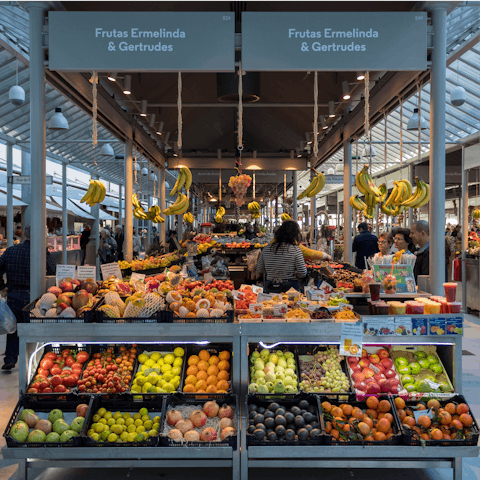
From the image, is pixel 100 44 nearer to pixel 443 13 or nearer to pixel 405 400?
pixel 443 13

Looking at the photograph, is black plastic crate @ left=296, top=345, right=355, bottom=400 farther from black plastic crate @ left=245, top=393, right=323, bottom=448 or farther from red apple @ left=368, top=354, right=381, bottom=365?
red apple @ left=368, top=354, right=381, bottom=365

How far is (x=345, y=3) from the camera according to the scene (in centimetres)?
429

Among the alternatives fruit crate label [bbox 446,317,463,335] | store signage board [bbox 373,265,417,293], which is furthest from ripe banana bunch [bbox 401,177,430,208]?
fruit crate label [bbox 446,317,463,335]

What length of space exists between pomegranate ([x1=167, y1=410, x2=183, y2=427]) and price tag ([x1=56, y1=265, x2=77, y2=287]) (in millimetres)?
1671

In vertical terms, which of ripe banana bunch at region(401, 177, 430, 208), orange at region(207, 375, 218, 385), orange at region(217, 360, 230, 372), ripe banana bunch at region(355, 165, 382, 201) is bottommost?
orange at region(207, 375, 218, 385)

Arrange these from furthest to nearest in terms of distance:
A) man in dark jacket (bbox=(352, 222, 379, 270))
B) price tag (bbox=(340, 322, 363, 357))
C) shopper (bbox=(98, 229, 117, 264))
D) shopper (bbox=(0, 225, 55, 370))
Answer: shopper (bbox=(98, 229, 117, 264)) → man in dark jacket (bbox=(352, 222, 379, 270)) → shopper (bbox=(0, 225, 55, 370)) → price tag (bbox=(340, 322, 363, 357))

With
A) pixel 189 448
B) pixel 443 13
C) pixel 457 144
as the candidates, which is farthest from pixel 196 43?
pixel 457 144

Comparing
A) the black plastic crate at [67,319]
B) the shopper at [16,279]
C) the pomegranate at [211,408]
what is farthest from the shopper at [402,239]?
the shopper at [16,279]

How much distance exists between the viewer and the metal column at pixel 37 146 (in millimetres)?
3852

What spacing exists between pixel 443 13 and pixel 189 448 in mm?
3984

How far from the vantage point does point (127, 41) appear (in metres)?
3.72

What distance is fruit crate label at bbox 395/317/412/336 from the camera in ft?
10.9

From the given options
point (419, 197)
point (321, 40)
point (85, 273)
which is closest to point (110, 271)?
point (85, 273)

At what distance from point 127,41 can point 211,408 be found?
115 inches
